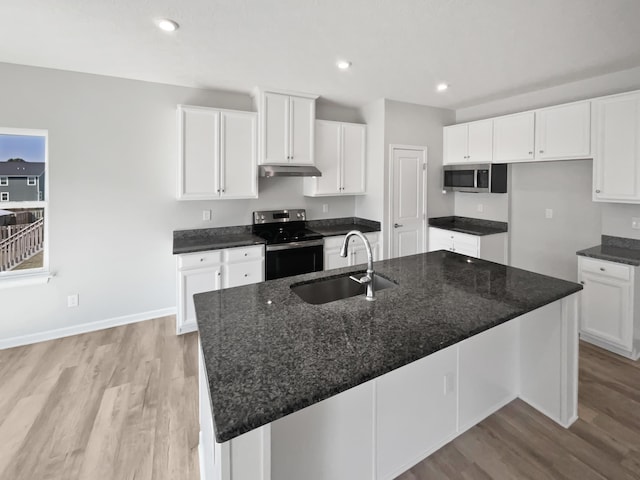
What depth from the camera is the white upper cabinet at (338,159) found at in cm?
416

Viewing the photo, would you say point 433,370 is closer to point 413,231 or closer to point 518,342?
point 518,342

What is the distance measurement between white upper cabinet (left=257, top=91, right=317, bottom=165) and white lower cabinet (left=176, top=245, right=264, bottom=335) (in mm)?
1074

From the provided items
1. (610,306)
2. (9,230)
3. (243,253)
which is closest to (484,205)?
(610,306)

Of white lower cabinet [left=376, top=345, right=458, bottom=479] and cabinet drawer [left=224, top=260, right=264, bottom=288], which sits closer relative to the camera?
white lower cabinet [left=376, top=345, right=458, bottom=479]

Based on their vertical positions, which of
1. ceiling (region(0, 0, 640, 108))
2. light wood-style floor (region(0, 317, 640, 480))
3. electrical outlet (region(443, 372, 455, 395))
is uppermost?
ceiling (region(0, 0, 640, 108))

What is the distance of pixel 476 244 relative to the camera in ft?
13.5

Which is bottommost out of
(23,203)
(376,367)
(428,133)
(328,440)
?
(328,440)

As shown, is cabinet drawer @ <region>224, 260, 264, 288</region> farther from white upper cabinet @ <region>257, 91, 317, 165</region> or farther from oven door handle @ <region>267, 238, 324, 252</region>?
white upper cabinet @ <region>257, 91, 317, 165</region>

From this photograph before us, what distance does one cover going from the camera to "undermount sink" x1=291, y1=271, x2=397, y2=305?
6.73 ft

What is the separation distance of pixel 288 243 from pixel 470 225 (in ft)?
8.75

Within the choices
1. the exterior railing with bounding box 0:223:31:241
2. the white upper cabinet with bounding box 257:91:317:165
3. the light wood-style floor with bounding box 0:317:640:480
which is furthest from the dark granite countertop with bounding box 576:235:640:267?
the exterior railing with bounding box 0:223:31:241

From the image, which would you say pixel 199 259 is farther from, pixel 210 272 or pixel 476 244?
pixel 476 244

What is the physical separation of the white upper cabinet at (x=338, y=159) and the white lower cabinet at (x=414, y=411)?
2.81 m

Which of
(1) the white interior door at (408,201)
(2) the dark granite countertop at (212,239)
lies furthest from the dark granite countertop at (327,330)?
(1) the white interior door at (408,201)
